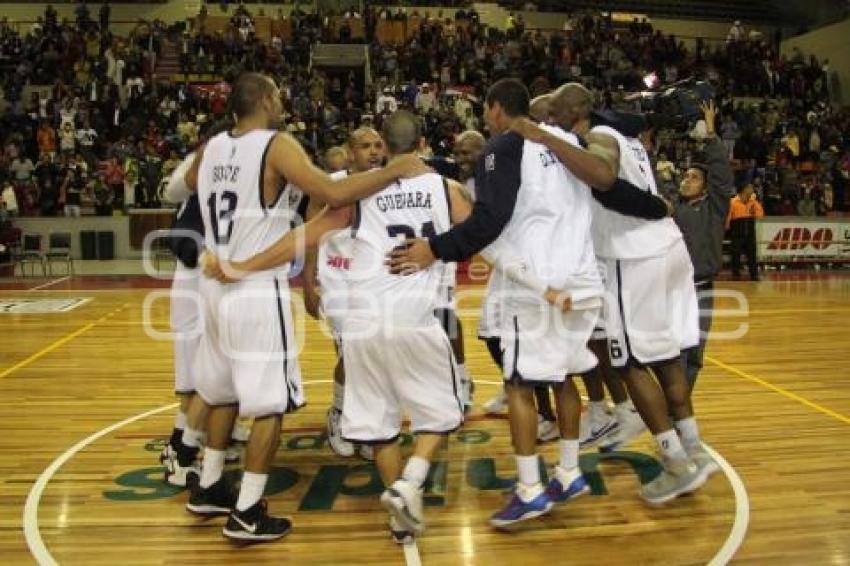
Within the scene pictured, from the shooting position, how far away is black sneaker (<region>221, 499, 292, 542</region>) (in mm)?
3916

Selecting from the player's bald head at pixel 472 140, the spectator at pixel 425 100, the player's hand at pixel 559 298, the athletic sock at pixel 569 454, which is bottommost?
the athletic sock at pixel 569 454

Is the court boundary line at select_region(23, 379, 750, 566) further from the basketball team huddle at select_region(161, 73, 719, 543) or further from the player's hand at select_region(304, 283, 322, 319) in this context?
the player's hand at select_region(304, 283, 322, 319)

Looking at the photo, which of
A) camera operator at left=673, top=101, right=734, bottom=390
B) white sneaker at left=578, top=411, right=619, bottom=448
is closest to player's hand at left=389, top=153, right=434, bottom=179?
camera operator at left=673, top=101, right=734, bottom=390

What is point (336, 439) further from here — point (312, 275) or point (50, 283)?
point (50, 283)

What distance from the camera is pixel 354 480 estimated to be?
15.8ft

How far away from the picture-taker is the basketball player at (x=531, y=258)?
399 centimetres

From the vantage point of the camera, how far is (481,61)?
23328 millimetres

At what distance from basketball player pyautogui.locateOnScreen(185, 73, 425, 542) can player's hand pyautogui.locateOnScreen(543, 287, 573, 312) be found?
0.82 m

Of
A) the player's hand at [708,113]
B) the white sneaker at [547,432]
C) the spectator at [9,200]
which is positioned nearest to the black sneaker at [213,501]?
the white sneaker at [547,432]

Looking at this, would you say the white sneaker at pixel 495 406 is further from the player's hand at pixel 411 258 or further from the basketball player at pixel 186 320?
the player's hand at pixel 411 258

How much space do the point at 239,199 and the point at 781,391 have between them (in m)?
4.85

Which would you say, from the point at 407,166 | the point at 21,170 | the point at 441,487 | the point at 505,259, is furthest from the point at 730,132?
the point at 407,166

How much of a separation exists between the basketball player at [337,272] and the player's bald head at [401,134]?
465mm

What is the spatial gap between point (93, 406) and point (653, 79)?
4.64 m
